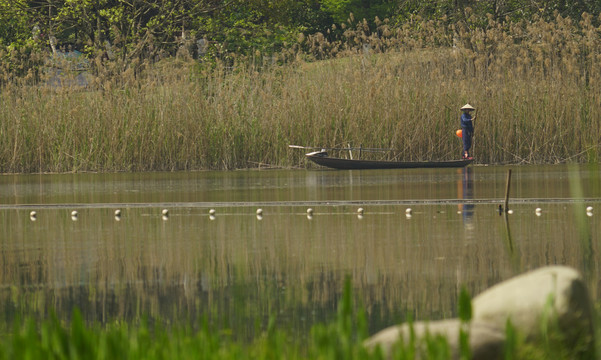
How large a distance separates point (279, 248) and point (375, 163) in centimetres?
1311

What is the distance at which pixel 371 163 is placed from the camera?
2306cm

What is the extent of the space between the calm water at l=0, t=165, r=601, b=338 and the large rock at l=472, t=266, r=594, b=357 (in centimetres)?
46

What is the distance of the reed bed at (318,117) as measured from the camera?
77.8ft

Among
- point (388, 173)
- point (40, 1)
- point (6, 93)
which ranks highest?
point (40, 1)

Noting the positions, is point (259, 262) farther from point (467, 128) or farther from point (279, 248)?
point (467, 128)

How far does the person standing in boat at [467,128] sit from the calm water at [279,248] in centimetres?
450

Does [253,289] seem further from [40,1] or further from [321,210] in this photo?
[40,1]

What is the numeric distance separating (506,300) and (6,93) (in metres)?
21.0

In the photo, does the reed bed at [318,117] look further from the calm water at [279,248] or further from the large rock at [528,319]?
the large rock at [528,319]

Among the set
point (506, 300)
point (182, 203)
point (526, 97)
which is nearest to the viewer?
point (506, 300)

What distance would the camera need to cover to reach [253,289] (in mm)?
7730

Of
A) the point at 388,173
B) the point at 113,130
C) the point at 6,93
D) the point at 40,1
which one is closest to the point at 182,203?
the point at 388,173

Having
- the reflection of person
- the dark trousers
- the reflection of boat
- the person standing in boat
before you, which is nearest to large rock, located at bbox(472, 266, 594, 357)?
the reflection of person

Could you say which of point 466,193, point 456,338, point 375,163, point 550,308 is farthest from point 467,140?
point 456,338
